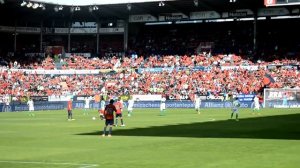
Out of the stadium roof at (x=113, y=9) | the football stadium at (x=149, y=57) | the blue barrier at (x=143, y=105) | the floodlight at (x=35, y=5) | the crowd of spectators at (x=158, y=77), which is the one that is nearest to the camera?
the football stadium at (x=149, y=57)

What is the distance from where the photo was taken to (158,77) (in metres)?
81.3

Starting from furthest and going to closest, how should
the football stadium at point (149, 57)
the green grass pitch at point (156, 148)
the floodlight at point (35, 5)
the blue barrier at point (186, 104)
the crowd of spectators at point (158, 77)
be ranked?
the floodlight at point (35, 5) → the crowd of spectators at point (158, 77) → the blue barrier at point (186, 104) → the football stadium at point (149, 57) → the green grass pitch at point (156, 148)

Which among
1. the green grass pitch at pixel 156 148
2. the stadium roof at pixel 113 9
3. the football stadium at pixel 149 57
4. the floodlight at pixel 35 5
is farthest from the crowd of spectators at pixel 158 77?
the green grass pitch at pixel 156 148

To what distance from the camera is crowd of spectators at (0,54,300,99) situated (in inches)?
2921

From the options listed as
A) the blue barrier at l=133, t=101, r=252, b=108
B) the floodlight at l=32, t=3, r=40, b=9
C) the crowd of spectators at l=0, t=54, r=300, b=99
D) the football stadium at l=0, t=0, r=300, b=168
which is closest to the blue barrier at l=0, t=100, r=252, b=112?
the blue barrier at l=133, t=101, r=252, b=108

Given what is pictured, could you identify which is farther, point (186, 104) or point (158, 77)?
point (158, 77)

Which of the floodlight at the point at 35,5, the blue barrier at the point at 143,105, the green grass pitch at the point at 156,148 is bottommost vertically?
the blue barrier at the point at 143,105

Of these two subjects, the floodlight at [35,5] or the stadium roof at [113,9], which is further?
the stadium roof at [113,9]

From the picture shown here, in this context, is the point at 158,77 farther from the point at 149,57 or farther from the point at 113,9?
the point at 113,9

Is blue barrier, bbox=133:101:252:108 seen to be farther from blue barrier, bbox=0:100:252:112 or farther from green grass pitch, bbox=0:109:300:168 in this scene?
green grass pitch, bbox=0:109:300:168

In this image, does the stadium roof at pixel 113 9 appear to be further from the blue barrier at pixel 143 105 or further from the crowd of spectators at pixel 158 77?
the blue barrier at pixel 143 105

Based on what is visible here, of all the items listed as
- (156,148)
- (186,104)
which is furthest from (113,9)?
(156,148)

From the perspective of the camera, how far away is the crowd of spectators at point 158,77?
74188 millimetres

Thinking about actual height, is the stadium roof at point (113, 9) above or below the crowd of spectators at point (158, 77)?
above
